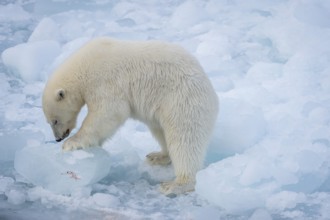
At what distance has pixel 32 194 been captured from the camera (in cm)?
408

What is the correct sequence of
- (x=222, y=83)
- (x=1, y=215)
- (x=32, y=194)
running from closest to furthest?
1. (x=1, y=215)
2. (x=32, y=194)
3. (x=222, y=83)

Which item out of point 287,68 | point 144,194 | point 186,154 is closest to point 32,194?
point 144,194

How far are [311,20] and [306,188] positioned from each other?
3270 millimetres

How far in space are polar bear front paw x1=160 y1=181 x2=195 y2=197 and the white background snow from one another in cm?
6

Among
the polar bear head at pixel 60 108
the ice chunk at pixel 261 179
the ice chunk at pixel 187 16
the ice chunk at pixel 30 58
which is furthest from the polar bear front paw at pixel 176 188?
the ice chunk at pixel 187 16

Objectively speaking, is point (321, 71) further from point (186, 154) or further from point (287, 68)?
point (186, 154)

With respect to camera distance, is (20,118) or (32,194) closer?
(32,194)

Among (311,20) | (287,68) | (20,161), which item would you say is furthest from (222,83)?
(20,161)

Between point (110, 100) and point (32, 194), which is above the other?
point (110, 100)

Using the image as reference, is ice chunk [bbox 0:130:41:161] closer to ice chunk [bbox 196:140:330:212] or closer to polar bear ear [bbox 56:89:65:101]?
polar bear ear [bbox 56:89:65:101]

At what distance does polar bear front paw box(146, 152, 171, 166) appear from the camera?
15.5ft

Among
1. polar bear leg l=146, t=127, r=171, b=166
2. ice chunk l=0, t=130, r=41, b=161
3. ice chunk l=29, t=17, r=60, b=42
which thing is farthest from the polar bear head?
ice chunk l=29, t=17, r=60, b=42

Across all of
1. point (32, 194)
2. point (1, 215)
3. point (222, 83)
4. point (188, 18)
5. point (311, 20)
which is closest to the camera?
point (1, 215)

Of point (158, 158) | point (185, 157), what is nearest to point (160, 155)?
point (158, 158)
